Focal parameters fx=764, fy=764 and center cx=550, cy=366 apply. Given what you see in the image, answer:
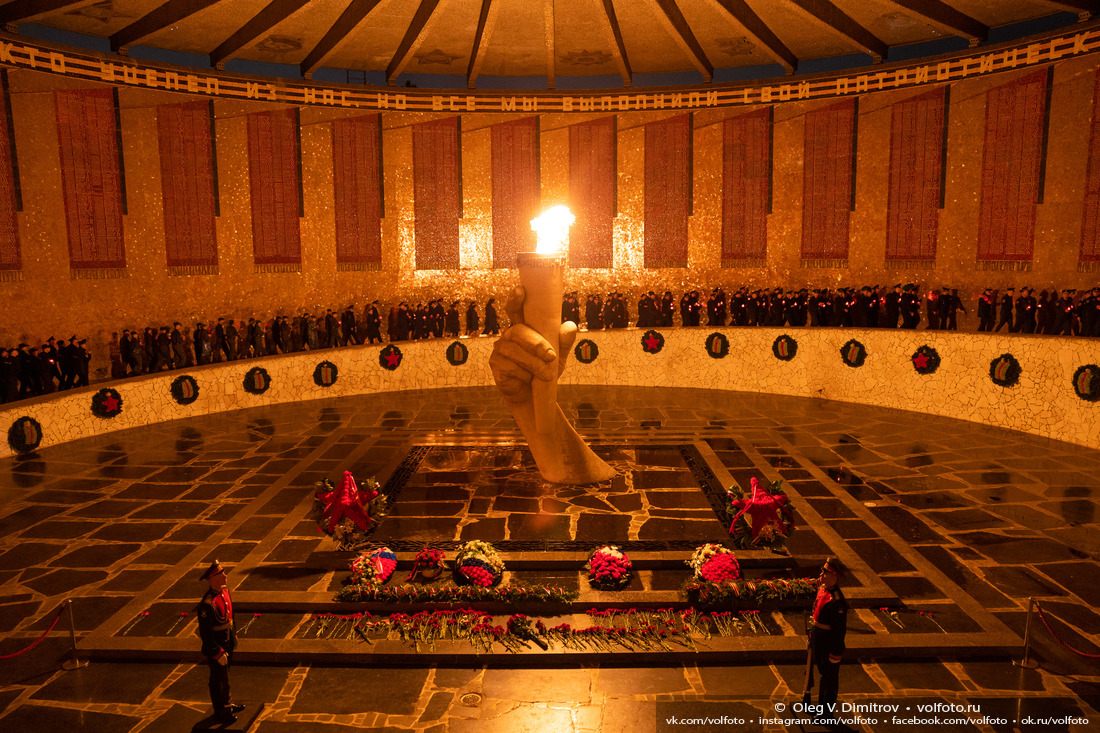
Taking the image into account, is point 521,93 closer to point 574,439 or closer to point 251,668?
point 574,439

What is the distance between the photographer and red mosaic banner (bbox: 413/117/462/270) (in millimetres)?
18797

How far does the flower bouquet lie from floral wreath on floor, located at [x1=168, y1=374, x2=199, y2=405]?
29.0 feet

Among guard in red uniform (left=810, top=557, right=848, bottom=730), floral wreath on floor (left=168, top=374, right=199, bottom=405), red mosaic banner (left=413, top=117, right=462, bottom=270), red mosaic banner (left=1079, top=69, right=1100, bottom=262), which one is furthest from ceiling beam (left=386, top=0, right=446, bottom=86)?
guard in red uniform (left=810, top=557, right=848, bottom=730)

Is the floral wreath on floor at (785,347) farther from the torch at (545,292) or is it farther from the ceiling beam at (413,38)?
the ceiling beam at (413,38)

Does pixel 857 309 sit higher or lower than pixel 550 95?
lower

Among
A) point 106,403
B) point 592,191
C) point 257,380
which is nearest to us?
point 106,403

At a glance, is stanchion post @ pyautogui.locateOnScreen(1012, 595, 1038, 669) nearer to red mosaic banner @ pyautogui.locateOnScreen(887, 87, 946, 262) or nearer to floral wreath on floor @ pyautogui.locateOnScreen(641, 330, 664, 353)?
floral wreath on floor @ pyautogui.locateOnScreen(641, 330, 664, 353)

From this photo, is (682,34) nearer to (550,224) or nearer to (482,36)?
(482,36)

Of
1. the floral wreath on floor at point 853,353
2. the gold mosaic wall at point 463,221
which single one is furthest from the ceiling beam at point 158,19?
the floral wreath on floor at point 853,353

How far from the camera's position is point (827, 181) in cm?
1794

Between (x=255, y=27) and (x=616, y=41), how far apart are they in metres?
7.35

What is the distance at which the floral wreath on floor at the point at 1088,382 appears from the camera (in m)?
11.7

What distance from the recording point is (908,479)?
33.7 ft

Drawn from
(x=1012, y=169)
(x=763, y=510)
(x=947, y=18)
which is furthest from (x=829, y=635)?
(x=947, y=18)
